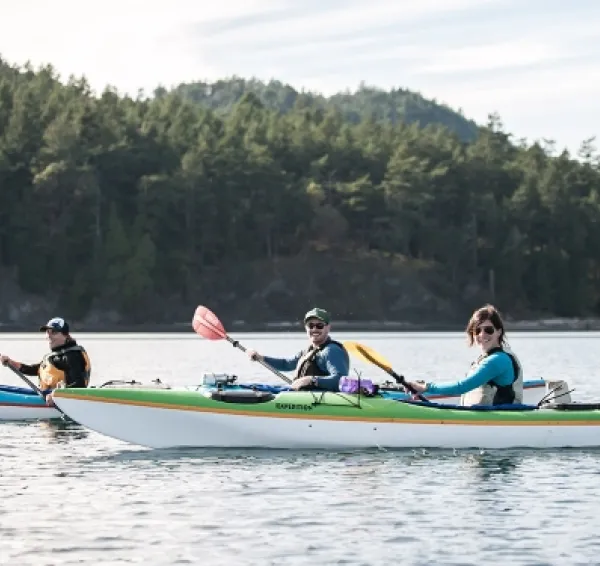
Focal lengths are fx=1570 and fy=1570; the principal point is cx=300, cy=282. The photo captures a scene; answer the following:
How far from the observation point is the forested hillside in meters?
98.1

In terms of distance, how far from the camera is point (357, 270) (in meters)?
106

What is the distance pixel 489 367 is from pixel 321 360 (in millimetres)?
2147

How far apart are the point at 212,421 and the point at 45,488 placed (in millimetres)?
2970

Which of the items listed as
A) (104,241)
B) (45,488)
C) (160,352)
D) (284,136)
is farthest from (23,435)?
(284,136)

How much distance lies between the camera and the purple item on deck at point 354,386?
18625 mm

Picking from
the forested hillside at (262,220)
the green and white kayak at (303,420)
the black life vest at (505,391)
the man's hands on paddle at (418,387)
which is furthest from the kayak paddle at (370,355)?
the forested hillside at (262,220)

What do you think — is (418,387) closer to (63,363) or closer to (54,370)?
(63,363)

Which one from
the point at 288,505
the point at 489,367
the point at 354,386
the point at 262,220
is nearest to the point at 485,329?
the point at 489,367

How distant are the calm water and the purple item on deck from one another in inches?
30.7

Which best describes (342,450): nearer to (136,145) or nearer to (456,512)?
(456,512)

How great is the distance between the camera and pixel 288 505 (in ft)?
49.6

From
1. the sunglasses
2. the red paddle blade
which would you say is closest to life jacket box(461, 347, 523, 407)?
the sunglasses

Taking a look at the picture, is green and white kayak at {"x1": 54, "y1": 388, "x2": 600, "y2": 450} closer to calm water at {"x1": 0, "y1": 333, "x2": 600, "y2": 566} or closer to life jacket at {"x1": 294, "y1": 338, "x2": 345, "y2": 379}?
calm water at {"x1": 0, "y1": 333, "x2": 600, "y2": 566}

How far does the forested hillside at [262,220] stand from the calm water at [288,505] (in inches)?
3009
